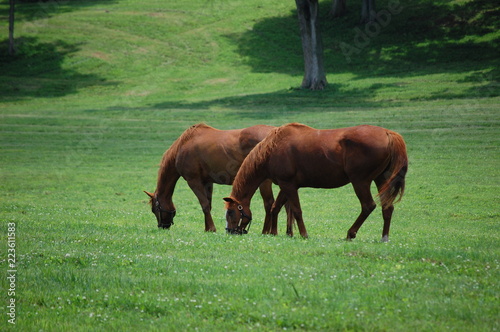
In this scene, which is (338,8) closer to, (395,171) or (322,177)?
(322,177)

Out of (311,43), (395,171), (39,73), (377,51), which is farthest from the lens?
(39,73)

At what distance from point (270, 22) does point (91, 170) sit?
3884 centimetres

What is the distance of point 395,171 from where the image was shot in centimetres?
1107

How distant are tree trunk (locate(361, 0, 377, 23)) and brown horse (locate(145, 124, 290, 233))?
4383 centimetres

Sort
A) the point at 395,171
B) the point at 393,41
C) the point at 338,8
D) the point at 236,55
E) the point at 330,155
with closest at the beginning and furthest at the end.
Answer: the point at 395,171 < the point at 330,155 < the point at 393,41 < the point at 236,55 < the point at 338,8

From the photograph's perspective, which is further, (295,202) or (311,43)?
(311,43)

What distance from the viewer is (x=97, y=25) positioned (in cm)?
6319

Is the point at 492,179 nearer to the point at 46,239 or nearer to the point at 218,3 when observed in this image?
the point at 46,239

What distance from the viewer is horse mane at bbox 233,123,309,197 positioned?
11898 mm

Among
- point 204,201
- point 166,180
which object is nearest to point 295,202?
point 204,201

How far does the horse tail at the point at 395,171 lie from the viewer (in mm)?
11047

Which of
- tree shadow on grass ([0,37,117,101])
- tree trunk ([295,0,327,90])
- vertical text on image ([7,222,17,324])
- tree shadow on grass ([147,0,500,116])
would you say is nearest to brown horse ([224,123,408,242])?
vertical text on image ([7,222,17,324])

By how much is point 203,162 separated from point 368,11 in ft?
149

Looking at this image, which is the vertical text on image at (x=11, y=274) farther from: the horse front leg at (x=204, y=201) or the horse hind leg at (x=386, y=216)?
the horse hind leg at (x=386, y=216)
